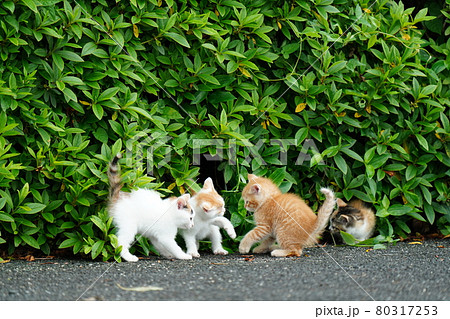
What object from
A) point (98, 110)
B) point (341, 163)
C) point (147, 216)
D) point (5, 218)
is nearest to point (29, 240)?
point (5, 218)

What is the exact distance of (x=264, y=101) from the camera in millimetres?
5832

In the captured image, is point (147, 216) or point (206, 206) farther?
point (206, 206)

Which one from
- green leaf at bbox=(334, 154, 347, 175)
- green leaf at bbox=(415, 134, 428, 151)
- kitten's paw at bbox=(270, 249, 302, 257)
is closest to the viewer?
kitten's paw at bbox=(270, 249, 302, 257)

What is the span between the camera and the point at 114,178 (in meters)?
5.00

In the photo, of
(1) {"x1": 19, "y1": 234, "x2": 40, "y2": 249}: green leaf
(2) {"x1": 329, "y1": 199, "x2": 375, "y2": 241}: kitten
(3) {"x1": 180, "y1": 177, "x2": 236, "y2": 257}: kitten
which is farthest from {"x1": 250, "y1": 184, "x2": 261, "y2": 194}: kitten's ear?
(1) {"x1": 19, "y1": 234, "x2": 40, "y2": 249}: green leaf

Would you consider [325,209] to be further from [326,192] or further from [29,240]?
[29,240]

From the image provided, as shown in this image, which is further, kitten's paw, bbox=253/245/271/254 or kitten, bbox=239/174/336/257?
kitten's paw, bbox=253/245/271/254

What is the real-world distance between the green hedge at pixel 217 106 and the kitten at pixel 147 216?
0.16 metres

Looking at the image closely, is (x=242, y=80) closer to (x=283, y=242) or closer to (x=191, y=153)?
(x=191, y=153)

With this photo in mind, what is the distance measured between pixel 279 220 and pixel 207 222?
0.70 m

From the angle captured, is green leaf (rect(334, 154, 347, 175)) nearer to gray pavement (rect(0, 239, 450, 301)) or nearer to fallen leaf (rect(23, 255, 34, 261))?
gray pavement (rect(0, 239, 450, 301))

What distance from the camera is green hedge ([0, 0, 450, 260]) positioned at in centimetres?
500

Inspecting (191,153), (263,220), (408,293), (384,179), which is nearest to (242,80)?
(191,153)

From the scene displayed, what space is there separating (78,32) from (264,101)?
6.47 feet
